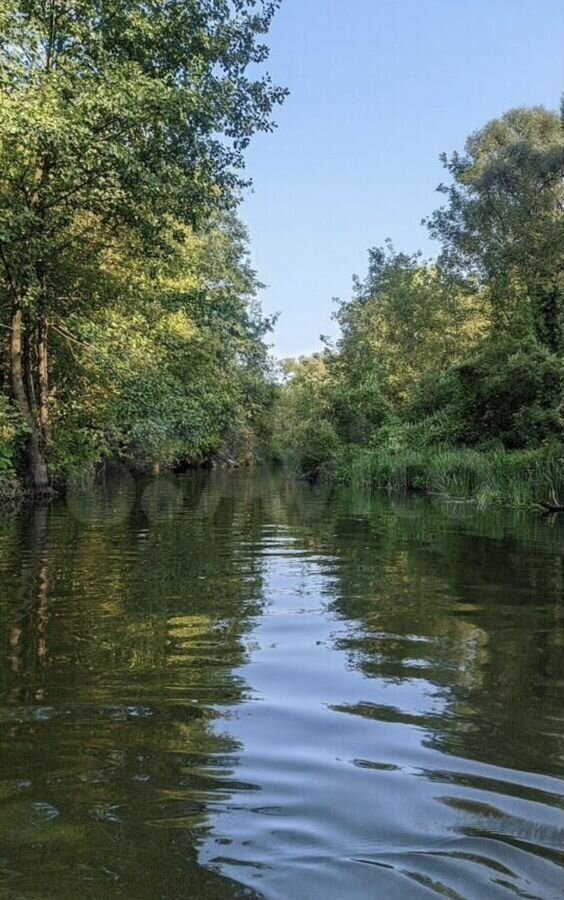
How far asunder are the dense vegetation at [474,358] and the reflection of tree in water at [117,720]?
12958mm

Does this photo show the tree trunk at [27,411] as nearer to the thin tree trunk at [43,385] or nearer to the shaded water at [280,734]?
the thin tree trunk at [43,385]

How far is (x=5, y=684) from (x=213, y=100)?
15.6m

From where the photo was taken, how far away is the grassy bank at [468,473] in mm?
17766

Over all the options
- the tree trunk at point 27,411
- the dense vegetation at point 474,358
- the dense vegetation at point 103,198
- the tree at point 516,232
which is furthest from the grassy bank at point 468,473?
the tree trunk at point 27,411

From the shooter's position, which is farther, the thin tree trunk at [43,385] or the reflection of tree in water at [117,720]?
the thin tree trunk at [43,385]

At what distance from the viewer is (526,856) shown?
7.62 ft

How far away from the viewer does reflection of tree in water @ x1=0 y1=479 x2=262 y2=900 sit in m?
2.29

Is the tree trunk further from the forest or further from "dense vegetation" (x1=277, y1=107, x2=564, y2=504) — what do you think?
"dense vegetation" (x1=277, y1=107, x2=564, y2=504)

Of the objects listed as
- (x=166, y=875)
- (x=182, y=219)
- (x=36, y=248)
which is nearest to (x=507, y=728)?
(x=166, y=875)

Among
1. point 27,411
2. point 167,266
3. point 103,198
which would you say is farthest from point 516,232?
point 27,411

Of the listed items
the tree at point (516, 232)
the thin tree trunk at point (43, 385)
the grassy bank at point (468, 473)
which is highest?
the tree at point (516, 232)

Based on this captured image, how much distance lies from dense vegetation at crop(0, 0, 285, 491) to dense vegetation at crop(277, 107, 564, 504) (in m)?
8.89

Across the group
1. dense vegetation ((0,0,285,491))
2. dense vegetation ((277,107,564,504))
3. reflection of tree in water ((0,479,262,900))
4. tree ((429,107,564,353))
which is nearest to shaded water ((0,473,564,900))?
reflection of tree in water ((0,479,262,900))

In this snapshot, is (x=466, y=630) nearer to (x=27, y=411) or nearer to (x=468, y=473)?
(x=27, y=411)
